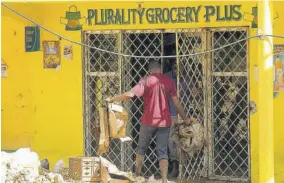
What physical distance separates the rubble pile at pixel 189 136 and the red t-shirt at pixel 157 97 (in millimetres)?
342

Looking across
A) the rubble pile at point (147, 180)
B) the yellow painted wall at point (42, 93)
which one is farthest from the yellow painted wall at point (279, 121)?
the yellow painted wall at point (42, 93)

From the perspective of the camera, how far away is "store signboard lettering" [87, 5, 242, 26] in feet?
33.6

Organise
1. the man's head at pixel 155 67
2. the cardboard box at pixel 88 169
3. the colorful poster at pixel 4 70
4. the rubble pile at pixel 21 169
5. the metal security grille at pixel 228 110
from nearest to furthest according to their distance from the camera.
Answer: the rubble pile at pixel 21 169, the cardboard box at pixel 88 169, the man's head at pixel 155 67, the metal security grille at pixel 228 110, the colorful poster at pixel 4 70

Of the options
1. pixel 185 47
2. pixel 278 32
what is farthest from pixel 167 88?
pixel 278 32

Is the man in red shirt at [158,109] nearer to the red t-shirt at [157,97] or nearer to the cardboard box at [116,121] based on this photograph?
the red t-shirt at [157,97]

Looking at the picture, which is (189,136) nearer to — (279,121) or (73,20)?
(279,121)

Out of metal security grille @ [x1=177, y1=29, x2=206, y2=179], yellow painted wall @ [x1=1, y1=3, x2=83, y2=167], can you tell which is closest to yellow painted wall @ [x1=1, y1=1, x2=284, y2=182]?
yellow painted wall @ [x1=1, y1=3, x2=83, y2=167]

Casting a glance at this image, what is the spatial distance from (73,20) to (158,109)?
6.20 ft

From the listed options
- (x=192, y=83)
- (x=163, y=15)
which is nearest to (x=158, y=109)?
(x=192, y=83)

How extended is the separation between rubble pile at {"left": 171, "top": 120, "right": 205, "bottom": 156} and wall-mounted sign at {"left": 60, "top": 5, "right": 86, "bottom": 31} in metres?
1.92

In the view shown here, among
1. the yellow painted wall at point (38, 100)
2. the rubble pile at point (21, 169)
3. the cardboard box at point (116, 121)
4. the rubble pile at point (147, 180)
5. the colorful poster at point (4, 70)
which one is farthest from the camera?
the colorful poster at point (4, 70)

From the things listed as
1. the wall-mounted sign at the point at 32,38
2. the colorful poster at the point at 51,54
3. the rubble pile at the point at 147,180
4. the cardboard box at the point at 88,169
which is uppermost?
the wall-mounted sign at the point at 32,38

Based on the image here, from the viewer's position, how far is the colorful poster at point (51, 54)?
10.9 meters

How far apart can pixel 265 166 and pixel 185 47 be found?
2868mm
